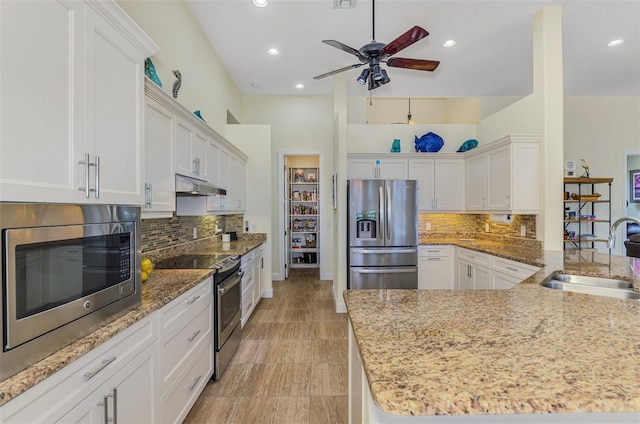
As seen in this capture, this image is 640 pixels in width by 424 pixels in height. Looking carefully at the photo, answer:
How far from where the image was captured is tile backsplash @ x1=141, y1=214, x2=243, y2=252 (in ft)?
8.21

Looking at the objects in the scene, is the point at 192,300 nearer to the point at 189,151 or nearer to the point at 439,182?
the point at 189,151

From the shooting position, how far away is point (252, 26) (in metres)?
Result: 3.38

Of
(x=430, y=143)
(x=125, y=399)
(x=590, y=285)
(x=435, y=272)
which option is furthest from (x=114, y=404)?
(x=430, y=143)

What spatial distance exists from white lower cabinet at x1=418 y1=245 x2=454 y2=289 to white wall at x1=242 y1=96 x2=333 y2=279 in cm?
191

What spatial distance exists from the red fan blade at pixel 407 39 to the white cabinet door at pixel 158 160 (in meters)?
1.96

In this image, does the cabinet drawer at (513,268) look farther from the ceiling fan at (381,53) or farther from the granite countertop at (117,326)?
the granite countertop at (117,326)

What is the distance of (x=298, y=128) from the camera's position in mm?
5625

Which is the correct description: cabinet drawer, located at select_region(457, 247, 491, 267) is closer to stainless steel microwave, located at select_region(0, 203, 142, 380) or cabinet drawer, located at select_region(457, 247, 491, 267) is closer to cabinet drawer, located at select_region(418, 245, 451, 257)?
cabinet drawer, located at select_region(418, 245, 451, 257)

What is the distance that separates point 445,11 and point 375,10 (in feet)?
2.46

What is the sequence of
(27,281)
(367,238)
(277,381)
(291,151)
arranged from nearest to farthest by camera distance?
1. (27,281)
2. (277,381)
3. (367,238)
4. (291,151)

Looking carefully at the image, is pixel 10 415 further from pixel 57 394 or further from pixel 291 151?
pixel 291 151

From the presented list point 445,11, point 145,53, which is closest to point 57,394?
point 145,53

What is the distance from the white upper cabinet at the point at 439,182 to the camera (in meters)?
4.49

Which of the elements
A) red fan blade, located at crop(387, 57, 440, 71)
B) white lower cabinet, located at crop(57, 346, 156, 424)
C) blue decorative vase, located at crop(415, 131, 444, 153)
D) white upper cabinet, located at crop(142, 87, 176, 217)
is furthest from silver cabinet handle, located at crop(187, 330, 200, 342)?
blue decorative vase, located at crop(415, 131, 444, 153)
